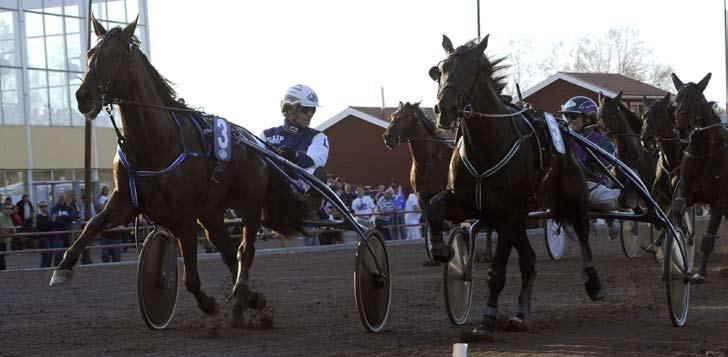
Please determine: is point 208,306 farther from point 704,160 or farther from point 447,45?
point 704,160

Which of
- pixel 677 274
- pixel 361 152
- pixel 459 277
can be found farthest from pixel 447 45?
pixel 361 152

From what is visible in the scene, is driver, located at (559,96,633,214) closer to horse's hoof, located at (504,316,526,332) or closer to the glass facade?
horse's hoof, located at (504,316,526,332)

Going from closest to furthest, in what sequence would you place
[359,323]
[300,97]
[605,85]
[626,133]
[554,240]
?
[359,323]
[300,97]
[626,133]
[554,240]
[605,85]

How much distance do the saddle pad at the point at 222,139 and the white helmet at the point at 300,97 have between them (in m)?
1.01

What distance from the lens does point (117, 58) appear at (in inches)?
312

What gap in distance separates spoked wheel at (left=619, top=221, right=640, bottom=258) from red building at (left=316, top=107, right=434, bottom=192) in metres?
27.8

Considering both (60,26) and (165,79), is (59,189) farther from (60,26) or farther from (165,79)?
(165,79)

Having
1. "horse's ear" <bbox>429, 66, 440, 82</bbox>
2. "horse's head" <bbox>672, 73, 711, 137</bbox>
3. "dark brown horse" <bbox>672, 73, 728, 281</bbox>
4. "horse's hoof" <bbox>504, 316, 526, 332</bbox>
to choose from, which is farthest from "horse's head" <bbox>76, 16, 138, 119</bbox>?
"dark brown horse" <bbox>672, 73, 728, 281</bbox>

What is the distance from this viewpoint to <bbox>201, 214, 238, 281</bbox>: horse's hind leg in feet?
29.4

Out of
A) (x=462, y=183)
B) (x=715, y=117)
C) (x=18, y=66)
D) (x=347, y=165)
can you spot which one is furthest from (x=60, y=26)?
(x=462, y=183)

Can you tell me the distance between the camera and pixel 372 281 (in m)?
8.73

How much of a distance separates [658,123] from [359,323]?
6045 mm

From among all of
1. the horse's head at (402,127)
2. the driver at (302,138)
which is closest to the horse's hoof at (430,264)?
the horse's head at (402,127)

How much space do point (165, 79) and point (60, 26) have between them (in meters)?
26.4
